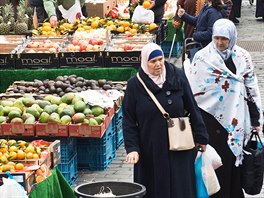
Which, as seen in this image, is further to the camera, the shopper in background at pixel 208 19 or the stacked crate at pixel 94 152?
the shopper in background at pixel 208 19

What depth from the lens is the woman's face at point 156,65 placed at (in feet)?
21.6

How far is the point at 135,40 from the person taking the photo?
1284cm

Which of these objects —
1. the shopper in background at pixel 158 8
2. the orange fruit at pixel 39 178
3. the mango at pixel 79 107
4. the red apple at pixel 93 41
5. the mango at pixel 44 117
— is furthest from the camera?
the shopper in background at pixel 158 8

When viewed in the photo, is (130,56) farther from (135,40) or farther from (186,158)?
(186,158)

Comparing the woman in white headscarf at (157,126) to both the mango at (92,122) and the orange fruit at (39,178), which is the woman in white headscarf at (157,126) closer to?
the orange fruit at (39,178)

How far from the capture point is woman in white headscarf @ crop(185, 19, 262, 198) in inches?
297

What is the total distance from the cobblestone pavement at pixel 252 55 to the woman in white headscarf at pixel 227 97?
122 centimetres

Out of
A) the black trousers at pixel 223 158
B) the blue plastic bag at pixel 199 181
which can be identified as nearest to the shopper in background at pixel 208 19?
the black trousers at pixel 223 158

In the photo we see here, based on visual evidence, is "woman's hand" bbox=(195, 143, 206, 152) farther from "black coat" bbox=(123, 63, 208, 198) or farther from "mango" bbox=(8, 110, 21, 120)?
"mango" bbox=(8, 110, 21, 120)

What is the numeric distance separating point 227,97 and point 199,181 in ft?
3.49

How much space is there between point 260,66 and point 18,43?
18.9 feet

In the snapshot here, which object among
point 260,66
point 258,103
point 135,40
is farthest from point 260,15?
point 258,103

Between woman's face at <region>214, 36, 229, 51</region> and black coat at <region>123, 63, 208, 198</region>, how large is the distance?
986 millimetres

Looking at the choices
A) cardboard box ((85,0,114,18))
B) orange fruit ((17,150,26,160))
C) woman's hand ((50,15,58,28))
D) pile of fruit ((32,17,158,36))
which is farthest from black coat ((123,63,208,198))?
cardboard box ((85,0,114,18))
